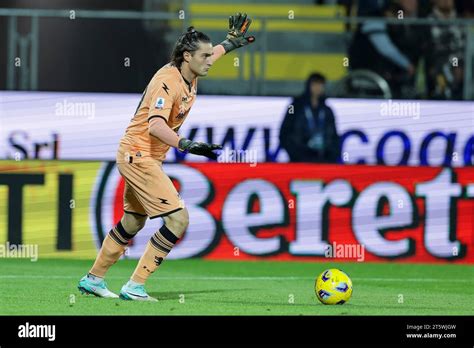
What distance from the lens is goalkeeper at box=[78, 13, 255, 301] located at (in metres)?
11.6

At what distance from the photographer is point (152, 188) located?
1174 cm

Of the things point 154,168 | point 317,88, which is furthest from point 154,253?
point 317,88

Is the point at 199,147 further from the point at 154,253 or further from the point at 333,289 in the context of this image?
the point at 333,289

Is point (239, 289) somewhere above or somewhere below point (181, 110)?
below

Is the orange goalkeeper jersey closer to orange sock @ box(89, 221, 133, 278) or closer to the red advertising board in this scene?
orange sock @ box(89, 221, 133, 278)

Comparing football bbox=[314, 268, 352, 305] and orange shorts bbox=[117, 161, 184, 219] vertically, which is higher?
orange shorts bbox=[117, 161, 184, 219]

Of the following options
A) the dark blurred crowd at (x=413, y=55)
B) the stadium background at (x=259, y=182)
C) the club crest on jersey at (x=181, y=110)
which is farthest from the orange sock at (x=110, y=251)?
the dark blurred crowd at (x=413, y=55)

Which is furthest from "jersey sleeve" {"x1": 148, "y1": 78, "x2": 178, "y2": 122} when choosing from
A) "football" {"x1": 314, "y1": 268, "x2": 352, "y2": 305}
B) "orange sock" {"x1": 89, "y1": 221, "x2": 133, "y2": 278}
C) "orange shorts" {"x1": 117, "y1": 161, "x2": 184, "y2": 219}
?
"football" {"x1": 314, "y1": 268, "x2": 352, "y2": 305}

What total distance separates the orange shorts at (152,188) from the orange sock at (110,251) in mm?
372

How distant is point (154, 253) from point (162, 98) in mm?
1324

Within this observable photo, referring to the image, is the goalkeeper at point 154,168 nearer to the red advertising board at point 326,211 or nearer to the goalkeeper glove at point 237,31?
the goalkeeper glove at point 237,31

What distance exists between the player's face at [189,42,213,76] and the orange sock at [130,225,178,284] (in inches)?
54.5

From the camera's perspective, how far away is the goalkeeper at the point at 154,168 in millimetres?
11641
